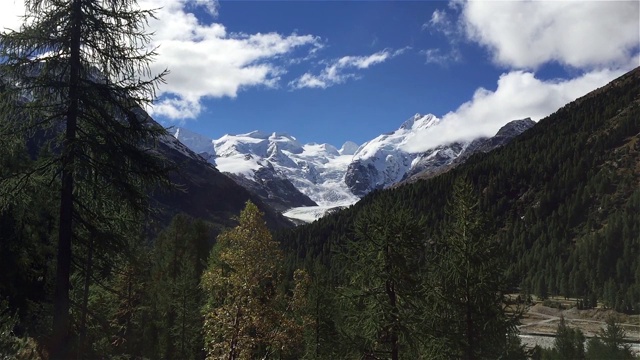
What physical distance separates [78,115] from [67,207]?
2350mm

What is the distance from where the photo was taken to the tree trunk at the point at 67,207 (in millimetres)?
10953

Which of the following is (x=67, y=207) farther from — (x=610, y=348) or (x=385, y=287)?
(x=610, y=348)

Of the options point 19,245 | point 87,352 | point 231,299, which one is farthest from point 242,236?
point 87,352

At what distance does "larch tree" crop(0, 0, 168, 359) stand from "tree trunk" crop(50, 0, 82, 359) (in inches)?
0.9

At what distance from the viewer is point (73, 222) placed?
12.8 m

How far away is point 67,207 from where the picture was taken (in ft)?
38.0

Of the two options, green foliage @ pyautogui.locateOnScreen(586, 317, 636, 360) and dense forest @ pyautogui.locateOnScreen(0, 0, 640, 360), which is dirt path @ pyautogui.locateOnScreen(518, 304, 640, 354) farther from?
dense forest @ pyautogui.locateOnScreen(0, 0, 640, 360)

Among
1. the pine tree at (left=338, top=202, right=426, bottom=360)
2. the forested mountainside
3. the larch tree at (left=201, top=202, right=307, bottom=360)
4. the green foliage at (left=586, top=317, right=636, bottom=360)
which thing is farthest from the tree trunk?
the forested mountainside

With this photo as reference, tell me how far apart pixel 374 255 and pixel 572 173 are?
671 feet

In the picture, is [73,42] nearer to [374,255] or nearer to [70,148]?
[70,148]

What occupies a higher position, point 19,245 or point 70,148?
point 70,148

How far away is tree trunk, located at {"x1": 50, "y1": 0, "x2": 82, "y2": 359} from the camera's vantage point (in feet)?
35.9

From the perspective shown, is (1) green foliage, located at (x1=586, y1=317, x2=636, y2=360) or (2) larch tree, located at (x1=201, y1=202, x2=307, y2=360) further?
(1) green foliage, located at (x1=586, y1=317, x2=636, y2=360)

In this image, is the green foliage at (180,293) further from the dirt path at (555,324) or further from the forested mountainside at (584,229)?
the forested mountainside at (584,229)
